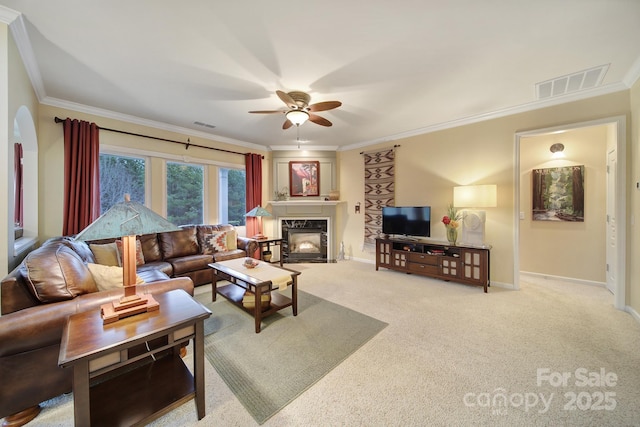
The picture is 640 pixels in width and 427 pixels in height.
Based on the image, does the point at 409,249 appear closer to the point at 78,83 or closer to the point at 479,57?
the point at 479,57

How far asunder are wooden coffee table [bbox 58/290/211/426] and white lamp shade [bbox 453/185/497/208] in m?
3.79

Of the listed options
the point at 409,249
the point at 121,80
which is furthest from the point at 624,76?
the point at 121,80

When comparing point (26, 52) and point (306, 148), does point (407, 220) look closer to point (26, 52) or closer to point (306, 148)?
point (306, 148)

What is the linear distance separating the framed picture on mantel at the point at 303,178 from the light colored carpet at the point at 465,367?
2927mm

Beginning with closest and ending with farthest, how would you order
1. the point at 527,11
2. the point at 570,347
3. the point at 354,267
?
the point at 527,11 < the point at 570,347 < the point at 354,267

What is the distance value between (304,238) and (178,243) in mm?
2576

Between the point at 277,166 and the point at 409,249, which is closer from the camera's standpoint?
the point at 409,249

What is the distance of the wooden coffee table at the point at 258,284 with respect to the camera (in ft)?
7.82

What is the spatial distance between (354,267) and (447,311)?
2171 mm

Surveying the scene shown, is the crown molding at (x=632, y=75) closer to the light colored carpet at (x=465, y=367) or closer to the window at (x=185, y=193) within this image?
the light colored carpet at (x=465, y=367)

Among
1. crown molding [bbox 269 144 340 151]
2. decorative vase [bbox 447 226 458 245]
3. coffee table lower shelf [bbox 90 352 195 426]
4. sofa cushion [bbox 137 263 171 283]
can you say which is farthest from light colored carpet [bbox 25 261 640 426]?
crown molding [bbox 269 144 340 151]

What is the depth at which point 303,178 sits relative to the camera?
5555mm

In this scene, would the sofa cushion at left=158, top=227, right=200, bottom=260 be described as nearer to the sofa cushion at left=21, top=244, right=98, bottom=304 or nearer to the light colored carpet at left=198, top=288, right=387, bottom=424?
the light colored carpet at left=198, top=288, right=387, bottom=424

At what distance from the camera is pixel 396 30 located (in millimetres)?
1893
